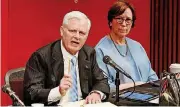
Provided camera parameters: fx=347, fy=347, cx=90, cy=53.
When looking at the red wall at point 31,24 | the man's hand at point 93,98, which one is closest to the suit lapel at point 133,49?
the man's hand at point 93,98

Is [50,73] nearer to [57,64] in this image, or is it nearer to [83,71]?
[57,64]

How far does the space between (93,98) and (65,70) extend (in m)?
0.29

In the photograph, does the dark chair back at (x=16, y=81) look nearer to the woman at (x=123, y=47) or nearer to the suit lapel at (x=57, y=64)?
the suit lapel at (x=57, y=64)

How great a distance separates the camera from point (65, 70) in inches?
94.0

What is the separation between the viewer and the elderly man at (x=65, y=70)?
2.24m

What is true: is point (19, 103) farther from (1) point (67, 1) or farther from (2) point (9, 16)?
(1) point (67, 1)

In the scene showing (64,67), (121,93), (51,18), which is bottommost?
(121,93)

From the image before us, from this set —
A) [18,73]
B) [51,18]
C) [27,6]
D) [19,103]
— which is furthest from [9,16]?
[19,103]

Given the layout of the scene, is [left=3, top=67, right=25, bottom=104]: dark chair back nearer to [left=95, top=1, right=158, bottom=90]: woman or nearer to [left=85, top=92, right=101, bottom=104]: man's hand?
[left=85, top=92, right=101, bottom=104]: man's hand

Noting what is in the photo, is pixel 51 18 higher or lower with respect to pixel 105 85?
higher

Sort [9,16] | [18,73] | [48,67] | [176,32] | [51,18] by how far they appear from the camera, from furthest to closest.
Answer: [176,32]
[51,18]
[9,16]
[18,73]
[48,67]

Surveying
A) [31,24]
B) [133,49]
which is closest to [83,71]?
[133,49]

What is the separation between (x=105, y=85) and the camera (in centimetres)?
251

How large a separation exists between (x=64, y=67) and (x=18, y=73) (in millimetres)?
533
